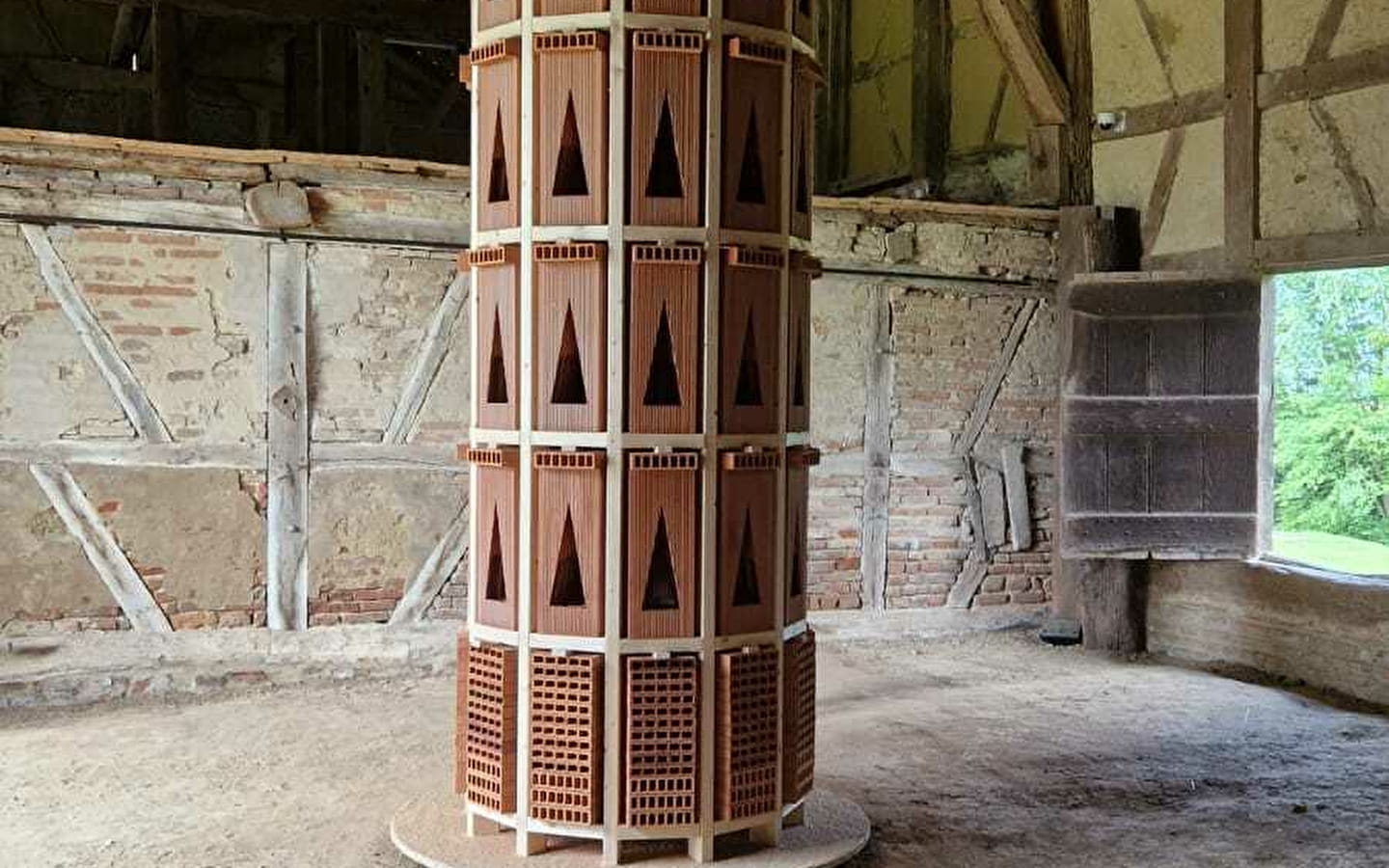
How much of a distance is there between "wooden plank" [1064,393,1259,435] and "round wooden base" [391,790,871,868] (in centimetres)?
389

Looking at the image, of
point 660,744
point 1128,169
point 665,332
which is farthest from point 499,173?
point 1128,169

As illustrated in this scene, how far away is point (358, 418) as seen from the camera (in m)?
6.73

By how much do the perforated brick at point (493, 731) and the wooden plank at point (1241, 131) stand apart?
5.10 metres

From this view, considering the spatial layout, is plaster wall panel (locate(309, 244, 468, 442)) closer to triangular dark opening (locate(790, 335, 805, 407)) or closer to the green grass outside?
triangular dark opening (locate(790, 335, 805, 407))

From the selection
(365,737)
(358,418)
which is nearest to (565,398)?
(365,737)

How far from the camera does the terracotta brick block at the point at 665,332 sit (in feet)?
13.1

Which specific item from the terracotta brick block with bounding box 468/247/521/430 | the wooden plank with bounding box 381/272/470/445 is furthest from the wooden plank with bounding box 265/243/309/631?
the terracotta brick block with bounding box 468/247/521/430

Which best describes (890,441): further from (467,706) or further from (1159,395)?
(467,706)

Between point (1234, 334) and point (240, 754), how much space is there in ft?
18.9

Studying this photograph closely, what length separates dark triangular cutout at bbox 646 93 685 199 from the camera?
402 cm

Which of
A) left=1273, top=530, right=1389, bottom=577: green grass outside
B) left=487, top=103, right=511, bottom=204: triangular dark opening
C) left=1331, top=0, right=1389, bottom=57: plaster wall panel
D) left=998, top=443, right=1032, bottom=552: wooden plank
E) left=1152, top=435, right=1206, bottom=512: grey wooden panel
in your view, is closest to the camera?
left=487, top=103, right=511, bottom=204: triangular dark opening

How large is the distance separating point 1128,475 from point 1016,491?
806 millimetres

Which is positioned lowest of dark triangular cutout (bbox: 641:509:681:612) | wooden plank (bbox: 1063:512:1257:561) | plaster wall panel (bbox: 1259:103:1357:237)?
wooden plank (bbox: 1063:512:1257:561)

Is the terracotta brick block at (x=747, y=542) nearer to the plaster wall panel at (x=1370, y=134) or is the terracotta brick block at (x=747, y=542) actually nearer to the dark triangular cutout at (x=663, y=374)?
the dark triangular cutout at (x=663, y=374)
